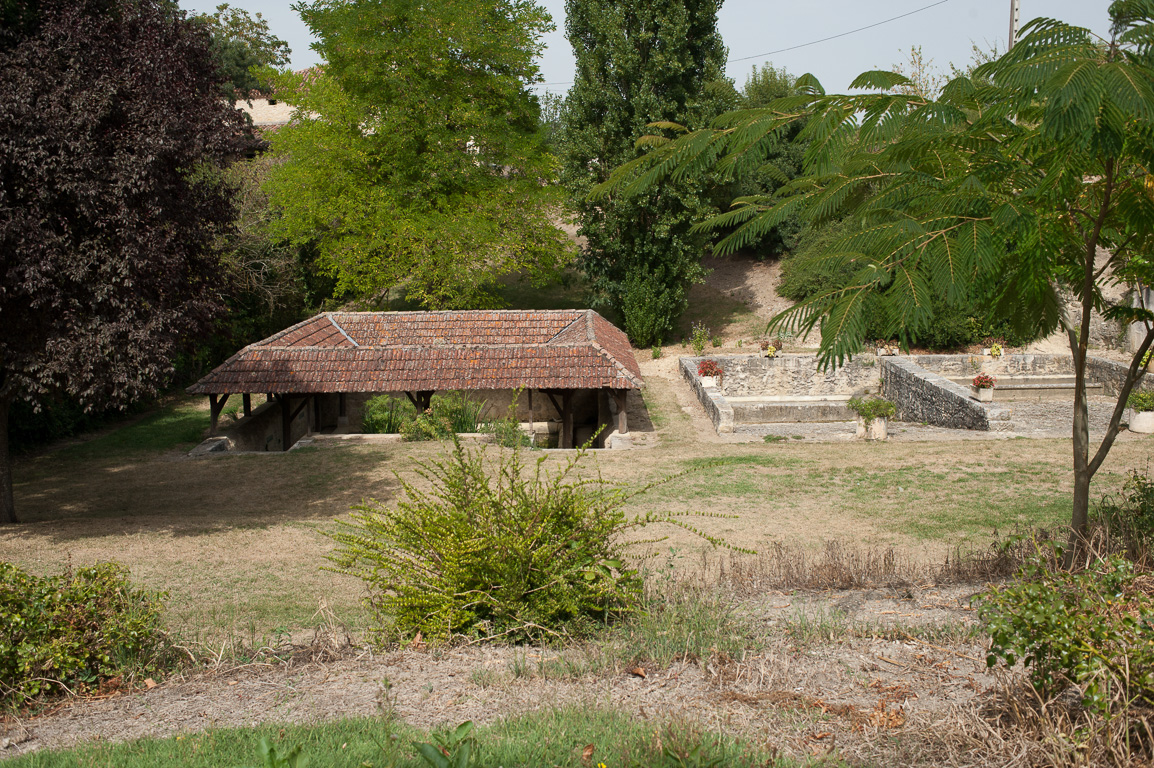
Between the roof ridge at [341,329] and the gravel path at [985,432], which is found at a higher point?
the roof ridge at [341,329]

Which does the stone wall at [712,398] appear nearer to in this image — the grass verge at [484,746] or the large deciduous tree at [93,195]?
the large deciduous tree at [93,195]

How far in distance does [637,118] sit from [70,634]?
21.9 m

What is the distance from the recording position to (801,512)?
Result: 36.1 feet

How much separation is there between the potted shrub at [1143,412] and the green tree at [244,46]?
36385 mm

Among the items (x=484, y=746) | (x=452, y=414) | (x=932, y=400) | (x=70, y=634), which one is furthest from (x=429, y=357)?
(x=484, y=746)

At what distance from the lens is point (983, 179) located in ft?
16.1

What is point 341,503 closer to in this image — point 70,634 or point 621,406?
point 621,406

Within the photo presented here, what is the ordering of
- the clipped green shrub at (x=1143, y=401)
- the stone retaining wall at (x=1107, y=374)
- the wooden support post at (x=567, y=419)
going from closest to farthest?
the clipped green shrub at (x=1143, y=401), the wooden support post at (x=567, y=419), the stone retaining wall at (x=1107, y=374)

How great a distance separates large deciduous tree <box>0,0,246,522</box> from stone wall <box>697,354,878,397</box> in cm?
1576

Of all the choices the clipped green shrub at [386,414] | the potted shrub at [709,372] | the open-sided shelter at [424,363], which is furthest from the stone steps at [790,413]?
the clipped green shrub at [386,414]

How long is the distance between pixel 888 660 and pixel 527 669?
78.7 inches

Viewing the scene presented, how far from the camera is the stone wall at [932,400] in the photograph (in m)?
15.9

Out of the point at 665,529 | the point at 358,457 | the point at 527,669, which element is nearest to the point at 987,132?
the point at 527,669

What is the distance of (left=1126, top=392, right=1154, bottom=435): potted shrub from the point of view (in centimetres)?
1492
